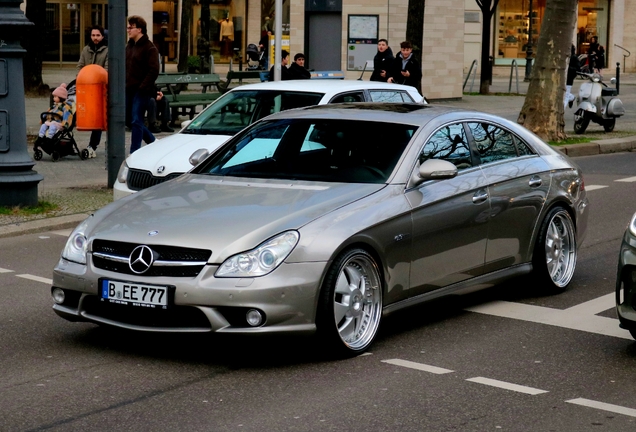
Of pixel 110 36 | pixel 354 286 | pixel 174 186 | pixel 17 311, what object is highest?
pixel 110 36

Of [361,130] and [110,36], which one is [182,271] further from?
[110,36]

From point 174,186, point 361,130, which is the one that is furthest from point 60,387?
point 361,130

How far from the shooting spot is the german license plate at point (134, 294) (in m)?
6.22

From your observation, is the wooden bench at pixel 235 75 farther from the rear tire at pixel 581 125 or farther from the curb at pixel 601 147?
the curb at pixel 601 147

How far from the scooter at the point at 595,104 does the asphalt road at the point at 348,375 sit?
596 inches

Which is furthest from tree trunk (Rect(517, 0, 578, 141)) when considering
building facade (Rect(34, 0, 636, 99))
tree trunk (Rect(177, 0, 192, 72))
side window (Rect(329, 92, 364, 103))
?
tree trunk (Rect(177, 0, 192, 72))

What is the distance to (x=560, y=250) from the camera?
8.70 metres

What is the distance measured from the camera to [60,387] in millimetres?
5992

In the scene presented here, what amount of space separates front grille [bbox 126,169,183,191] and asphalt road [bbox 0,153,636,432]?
3.10 meters

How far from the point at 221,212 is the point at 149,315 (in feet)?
2.40

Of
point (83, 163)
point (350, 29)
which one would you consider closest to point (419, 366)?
point (83, 163)

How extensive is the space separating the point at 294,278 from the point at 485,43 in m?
29.1

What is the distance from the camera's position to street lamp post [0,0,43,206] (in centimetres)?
1186

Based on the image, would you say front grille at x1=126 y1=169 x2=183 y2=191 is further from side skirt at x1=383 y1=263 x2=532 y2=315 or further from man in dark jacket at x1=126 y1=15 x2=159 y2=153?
side skirt at x1=383 y1=263 x2=532 y2=315
